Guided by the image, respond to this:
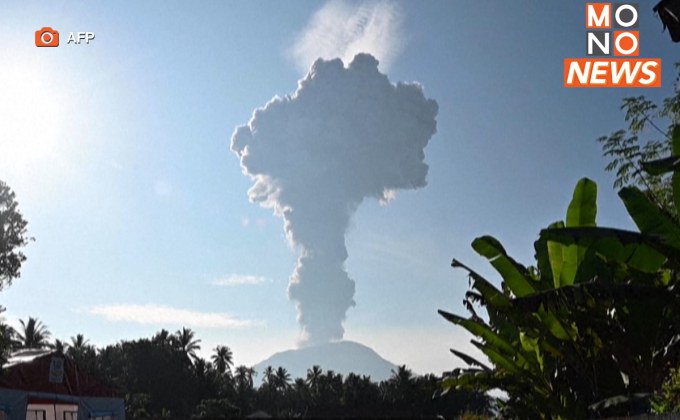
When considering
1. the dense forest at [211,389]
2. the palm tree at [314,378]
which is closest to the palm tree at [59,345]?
the dense forest at [211,389]

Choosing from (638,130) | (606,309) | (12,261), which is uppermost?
(12,261)

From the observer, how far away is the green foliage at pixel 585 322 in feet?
44.2

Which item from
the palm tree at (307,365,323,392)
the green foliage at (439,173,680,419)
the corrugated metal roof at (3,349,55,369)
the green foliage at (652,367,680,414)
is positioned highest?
the palm tree at (307,365,323,392)

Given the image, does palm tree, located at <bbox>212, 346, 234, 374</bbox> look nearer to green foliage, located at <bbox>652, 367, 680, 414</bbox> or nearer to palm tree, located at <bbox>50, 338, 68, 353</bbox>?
palm tree, located at <bbox>50, 338, 68, 353</bbox>

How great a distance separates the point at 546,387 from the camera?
1712cm

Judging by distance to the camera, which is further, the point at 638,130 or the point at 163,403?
the point at 163,403

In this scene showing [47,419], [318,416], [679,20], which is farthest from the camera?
[318,416]

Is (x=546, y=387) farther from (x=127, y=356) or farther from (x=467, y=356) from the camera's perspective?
(x=127, y=356)

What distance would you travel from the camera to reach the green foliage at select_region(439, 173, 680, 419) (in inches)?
530

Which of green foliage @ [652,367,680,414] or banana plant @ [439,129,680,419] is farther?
banana plant @ [439,129,680,419]

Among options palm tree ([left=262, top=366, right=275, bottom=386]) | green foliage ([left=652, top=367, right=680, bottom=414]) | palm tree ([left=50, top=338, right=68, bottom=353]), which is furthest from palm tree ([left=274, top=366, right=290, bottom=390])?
green foliage ([left=652, top=367, right=680, bottom=414])

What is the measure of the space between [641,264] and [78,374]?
25701mm

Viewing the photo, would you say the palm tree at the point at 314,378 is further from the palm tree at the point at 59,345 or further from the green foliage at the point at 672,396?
the green foliage at the point at 672,396

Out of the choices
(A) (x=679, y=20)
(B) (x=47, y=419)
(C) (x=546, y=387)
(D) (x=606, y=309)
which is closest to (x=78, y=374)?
(B) (x=47, y=419)
